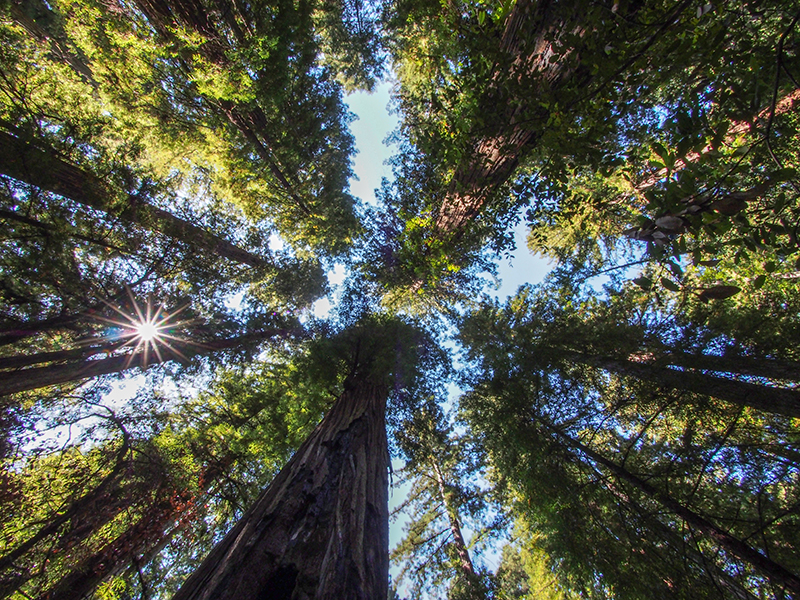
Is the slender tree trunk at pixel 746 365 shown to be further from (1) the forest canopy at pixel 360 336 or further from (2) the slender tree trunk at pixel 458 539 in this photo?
(2) the slender tree trunk at pixel 458 539

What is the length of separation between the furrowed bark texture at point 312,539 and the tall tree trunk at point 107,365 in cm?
524

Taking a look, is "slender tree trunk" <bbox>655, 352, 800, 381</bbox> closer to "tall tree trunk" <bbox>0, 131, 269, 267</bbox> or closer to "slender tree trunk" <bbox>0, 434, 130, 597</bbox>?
"tall tree trunk" <bbox>0, 131, 269, 267</bbox>

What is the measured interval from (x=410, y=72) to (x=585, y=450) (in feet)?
41.4

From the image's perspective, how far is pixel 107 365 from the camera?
6004 mm

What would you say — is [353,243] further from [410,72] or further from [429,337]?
[410,72]

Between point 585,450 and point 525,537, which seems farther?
point 525,537

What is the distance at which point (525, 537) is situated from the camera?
789 cm

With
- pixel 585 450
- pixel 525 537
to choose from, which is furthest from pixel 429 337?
pixel 525 537

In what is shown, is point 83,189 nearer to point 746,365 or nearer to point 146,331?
point 146,331

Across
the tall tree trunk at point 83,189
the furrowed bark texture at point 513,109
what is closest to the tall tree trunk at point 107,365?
the tall tree trunk at point 83,189

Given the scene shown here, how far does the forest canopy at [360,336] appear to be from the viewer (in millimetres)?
2921

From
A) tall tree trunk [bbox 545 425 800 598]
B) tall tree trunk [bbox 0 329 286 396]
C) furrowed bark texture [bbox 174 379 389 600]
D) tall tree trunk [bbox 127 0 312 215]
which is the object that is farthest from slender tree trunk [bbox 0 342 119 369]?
tall tree trunk [bbox 545 425 800 598]

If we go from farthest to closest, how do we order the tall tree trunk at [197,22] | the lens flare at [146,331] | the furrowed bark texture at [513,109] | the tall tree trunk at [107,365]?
1. the lens flare at [146,331]
2. the tall tree trunk at [197,22]
3. the tall tree trunk at [107,365]
4. the furrowed bark texture at [513,109]

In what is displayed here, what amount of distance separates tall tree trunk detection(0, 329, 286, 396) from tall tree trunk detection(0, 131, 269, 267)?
2407 millimetres
